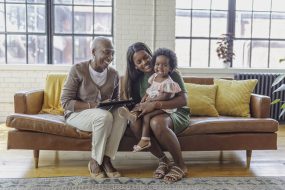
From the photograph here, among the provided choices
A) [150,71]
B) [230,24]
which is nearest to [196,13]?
[230,24]

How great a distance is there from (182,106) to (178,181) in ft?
2.02

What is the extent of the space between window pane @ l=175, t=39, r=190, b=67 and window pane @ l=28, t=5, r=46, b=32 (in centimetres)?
209

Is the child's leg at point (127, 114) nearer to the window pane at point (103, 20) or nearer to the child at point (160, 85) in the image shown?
the child at point (160, 85)

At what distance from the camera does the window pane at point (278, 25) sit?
5359 mm

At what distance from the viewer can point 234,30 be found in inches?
208

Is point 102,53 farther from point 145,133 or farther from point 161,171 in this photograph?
point 161,171

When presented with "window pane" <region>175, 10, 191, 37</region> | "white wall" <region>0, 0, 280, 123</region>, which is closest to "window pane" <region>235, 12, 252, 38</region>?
"window pane" <region>175, 10, 191, 37</region>

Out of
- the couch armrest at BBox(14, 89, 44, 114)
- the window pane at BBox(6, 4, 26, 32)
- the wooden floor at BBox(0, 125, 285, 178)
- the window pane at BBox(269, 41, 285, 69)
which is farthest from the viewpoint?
the window pane at BBox(269, 41, 285, 69)

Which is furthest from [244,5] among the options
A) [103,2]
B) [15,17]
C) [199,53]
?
[15,17]

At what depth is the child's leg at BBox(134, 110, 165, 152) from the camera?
8.58 feet

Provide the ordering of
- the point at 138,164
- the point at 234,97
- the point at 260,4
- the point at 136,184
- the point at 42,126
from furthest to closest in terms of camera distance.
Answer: the point at 260,4 → the point at 234,97 → the point at 138,164 → the point at 42,126 → the point at 136,184

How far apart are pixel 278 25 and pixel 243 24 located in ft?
1.94

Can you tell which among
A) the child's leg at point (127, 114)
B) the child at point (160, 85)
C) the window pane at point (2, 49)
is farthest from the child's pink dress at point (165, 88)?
the window pane at point (2, 49)

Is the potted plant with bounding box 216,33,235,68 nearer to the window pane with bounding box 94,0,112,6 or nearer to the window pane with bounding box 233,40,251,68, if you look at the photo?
the window pane with bounding box 233,40,251,68
